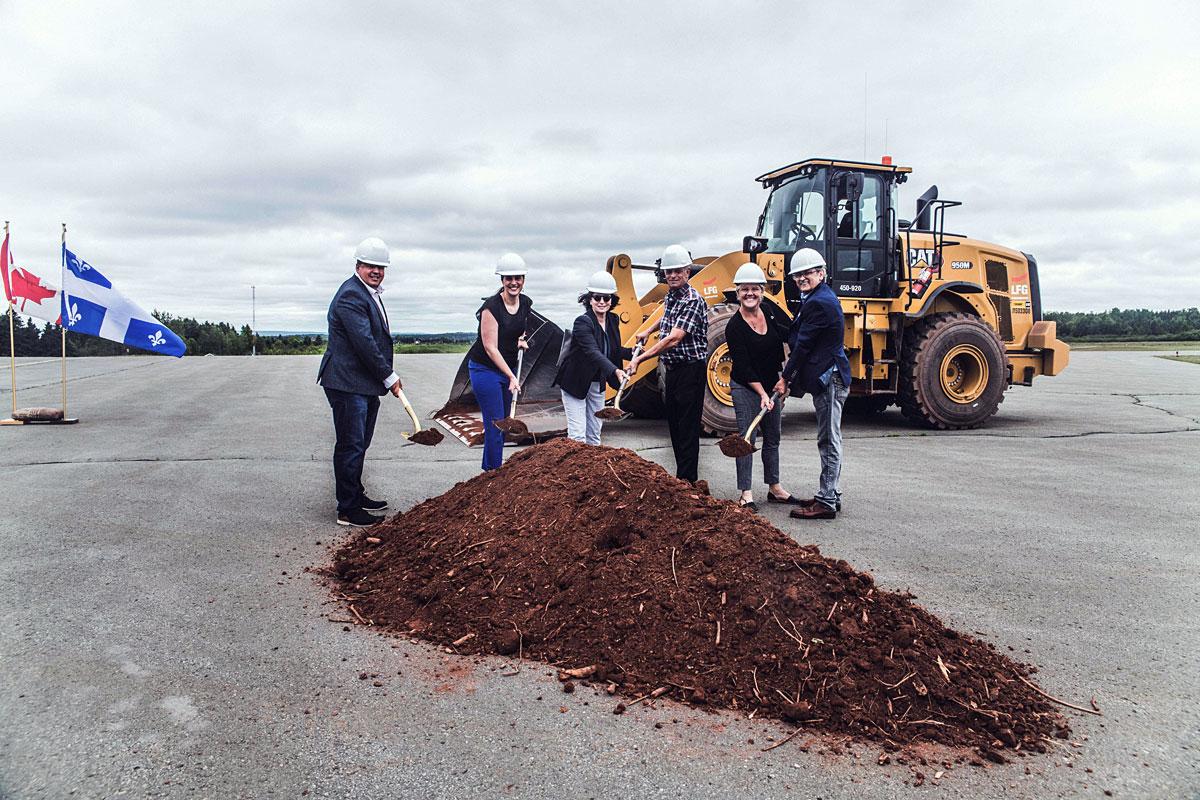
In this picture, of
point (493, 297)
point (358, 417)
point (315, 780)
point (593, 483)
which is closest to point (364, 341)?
point (358, 417)

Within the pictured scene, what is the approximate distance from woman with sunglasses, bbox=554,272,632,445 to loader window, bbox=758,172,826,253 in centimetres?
518

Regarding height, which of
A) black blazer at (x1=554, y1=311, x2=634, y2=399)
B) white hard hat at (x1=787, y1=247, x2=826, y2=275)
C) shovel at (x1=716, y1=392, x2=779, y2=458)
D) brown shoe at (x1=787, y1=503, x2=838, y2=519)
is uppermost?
white hard hat at (x1=787, y1=247, x2=826, y2=275)

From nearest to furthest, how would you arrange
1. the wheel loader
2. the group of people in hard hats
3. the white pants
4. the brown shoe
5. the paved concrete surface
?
the paved concrete surface, the group of people in hard hats, the brown shoe, the white pants, the wheel loader

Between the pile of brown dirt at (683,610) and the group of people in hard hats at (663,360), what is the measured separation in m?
1.41

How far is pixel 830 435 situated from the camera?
6.38 meters

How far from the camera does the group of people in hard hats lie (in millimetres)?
6207

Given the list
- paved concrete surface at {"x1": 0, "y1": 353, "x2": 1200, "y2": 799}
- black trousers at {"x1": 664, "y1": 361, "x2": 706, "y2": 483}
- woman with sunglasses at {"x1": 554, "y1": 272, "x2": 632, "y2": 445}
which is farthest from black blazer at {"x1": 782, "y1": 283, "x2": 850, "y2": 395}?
woman with sunglasses at {"x1": 554, "y1": 272, "x2": 632, "y2": 445}

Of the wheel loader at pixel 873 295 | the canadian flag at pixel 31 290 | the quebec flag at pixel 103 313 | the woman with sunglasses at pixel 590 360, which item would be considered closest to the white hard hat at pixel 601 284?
the woman with sunglasses at pixel 590 360

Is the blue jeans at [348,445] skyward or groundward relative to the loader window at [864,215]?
groundward

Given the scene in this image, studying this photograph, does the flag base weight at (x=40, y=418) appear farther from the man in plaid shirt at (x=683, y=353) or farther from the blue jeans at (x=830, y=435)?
the blue jeans at (x=830, y=435)

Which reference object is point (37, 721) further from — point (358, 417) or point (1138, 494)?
point (1138, 494)

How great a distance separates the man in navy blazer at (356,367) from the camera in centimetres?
609

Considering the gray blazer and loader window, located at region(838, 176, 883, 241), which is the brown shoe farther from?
loader window, located at region(838, 176, 883, 241)

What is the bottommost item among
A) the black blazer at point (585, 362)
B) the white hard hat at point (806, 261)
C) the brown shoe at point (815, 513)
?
the brown shoe at point (815, 513)
